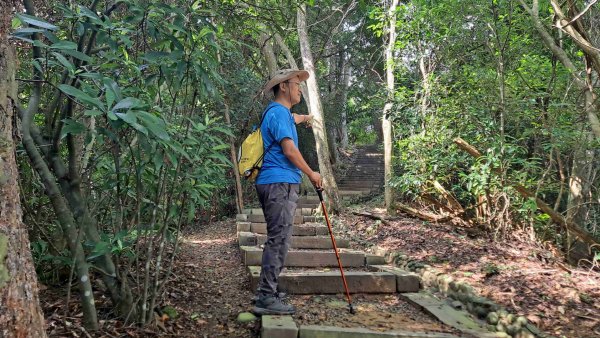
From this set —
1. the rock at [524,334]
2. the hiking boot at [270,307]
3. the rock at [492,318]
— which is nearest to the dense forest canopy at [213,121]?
the hiking boot at [270,307]

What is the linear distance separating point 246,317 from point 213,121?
1.56m

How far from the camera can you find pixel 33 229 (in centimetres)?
333

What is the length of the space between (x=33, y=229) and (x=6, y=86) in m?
2.04

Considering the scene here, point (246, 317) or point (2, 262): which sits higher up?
point (2, 262)

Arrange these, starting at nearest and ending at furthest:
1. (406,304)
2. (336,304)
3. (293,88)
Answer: (293,88) → (336,304) → (406,304)

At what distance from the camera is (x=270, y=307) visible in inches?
136

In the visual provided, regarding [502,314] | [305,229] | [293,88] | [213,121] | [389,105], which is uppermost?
[389,105]

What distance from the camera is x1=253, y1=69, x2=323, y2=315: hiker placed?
3.46 meters

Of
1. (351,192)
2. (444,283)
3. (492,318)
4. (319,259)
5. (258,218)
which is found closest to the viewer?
(492,318)

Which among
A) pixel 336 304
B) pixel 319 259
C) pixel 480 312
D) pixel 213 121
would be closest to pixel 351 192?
pixel 319 259

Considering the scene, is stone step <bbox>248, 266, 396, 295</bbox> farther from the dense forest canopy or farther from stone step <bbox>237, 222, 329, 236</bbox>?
stone step <bbox>237, 222, 329, 236</bbox>

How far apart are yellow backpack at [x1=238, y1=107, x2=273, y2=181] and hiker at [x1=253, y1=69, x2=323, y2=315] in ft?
0.13

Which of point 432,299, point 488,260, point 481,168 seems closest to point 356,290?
point 432,299

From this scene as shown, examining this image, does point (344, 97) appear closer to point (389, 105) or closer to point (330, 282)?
point (389, 105)
